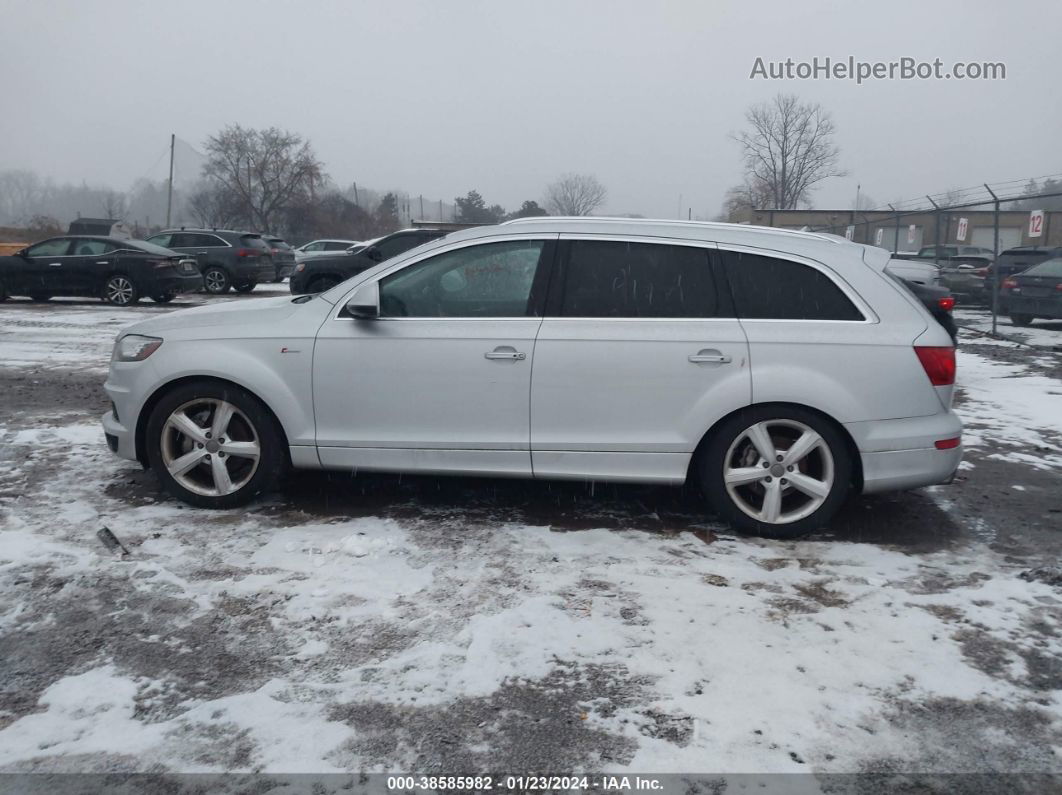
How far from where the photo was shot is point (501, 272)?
478 cm

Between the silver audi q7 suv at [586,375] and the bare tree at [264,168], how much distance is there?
66.8 metres

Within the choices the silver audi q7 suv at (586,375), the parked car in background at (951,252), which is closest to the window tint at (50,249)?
the silver audi q7 suv at (586,375)

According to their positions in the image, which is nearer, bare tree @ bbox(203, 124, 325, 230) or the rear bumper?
the rear bumper

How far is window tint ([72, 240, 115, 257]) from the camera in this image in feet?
57.2

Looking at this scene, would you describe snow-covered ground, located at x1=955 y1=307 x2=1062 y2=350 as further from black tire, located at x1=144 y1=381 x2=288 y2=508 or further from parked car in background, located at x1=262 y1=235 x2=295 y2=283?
parked car in background, located at x1=262 y1=235 x2=295 y2=283

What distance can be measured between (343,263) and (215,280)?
6.62 m

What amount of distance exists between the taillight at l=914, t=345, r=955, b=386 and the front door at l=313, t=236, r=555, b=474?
2.00 m

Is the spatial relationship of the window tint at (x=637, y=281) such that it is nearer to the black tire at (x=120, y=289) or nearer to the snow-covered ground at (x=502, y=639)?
the snow-covered ground at (x=502, y=639)

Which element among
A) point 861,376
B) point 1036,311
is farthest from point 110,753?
point 1036,311

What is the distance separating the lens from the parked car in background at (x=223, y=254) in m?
20.8

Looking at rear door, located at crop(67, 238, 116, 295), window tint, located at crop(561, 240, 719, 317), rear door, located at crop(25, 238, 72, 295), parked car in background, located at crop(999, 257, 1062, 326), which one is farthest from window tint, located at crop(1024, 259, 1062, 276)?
rear door, located at crop(25, 238, 72, 295)

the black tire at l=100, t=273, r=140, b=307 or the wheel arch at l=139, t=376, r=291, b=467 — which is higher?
the black tire at l=100, t=273, r=140, b=307

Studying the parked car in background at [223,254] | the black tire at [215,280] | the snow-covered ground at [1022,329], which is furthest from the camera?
the black tire at [215,280]

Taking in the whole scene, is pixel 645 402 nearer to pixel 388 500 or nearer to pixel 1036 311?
pixel 388 500
